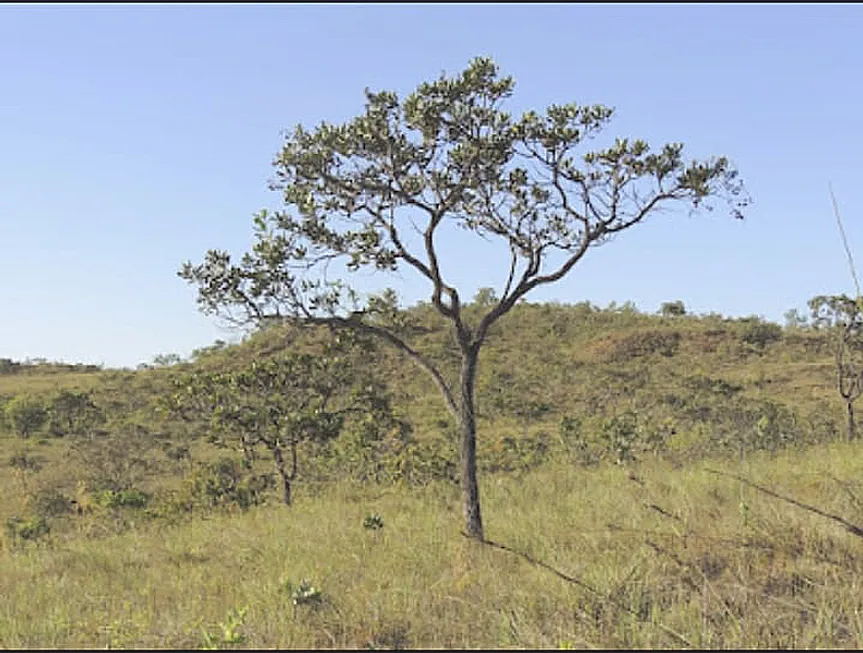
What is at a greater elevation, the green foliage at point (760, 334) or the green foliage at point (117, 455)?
the green foliage at point (760, 334)

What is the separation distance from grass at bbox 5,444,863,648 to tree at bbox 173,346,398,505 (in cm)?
353

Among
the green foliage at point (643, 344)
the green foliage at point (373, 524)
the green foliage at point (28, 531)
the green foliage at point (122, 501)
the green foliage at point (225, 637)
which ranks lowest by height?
the green foliage at point (28, 531)

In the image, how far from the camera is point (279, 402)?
13.3 m

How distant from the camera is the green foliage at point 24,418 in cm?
2719

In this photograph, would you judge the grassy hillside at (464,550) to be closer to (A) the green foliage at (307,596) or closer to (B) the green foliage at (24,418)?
(A) the green foliage at (307,596)

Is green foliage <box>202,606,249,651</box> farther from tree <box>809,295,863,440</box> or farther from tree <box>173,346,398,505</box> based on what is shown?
tree <box>809,295,863,440</box>

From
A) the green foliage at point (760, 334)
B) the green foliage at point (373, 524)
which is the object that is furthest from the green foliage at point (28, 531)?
the green foliage at point (760, 334)

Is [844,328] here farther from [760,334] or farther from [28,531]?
[760,334]

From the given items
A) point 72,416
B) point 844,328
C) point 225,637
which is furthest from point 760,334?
point 225,637

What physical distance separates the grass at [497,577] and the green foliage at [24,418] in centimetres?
2031

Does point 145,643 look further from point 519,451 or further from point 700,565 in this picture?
point 519,451

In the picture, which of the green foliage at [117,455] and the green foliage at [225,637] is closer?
the green foliage at [225,637]

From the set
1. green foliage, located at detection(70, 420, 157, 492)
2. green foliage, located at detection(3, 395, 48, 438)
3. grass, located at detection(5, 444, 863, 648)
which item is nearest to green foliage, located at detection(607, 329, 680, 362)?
green foliage, located at detection(70, 420, 157, 492)

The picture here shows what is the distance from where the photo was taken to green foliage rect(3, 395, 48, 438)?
27.2m
